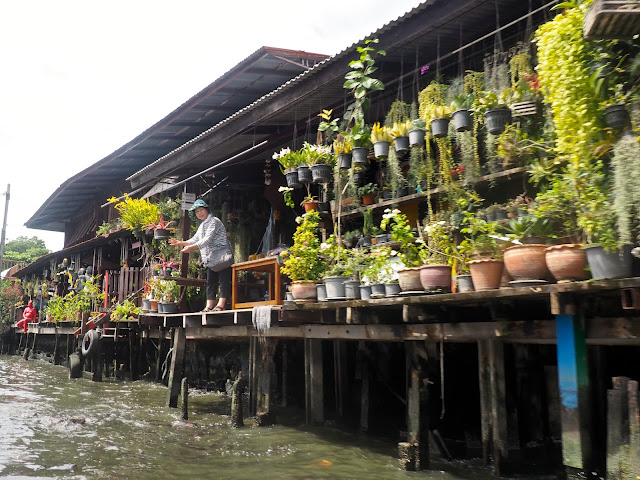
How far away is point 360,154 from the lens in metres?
8.36

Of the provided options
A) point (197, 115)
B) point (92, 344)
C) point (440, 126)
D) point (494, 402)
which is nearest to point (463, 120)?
point (440, 126)

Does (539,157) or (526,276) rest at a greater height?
(539,157)

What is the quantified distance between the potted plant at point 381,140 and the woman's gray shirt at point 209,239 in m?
3.51

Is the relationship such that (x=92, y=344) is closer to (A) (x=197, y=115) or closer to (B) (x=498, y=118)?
(A) (x=197, y=115)

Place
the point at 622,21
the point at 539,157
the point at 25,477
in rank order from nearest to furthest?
the point at 622,21
the point at 25,477
the point at 539,157

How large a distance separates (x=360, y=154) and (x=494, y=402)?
12.2 ft

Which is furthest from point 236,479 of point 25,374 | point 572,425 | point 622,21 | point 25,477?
point 25,374

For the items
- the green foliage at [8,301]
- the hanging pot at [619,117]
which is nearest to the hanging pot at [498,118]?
the hanging pot at [619,117]

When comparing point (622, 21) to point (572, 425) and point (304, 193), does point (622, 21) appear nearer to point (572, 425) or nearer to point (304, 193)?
point (572, 425)

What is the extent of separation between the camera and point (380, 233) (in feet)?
29.8

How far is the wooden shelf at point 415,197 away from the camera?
23.2 ft

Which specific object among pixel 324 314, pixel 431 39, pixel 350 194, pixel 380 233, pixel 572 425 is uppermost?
pixel 431 39

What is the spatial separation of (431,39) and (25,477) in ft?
23.8

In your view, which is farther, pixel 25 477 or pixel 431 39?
pixel 431 39
